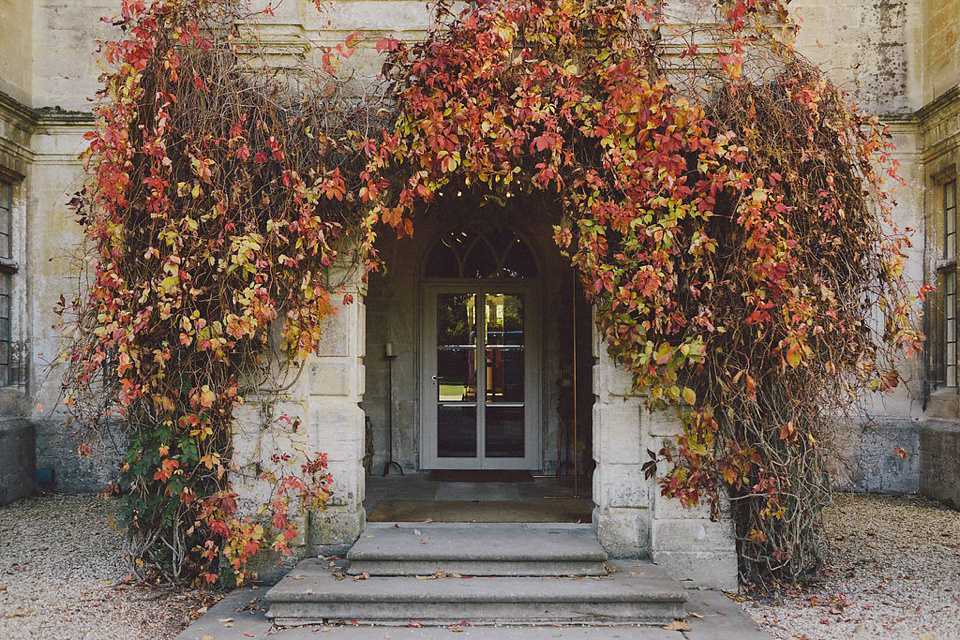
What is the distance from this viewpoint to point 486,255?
22.9 ft

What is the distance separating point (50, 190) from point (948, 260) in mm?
8856

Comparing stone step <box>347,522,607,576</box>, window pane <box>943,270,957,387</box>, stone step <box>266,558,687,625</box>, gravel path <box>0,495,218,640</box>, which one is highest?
window pane <box>943,270,957,387</box>

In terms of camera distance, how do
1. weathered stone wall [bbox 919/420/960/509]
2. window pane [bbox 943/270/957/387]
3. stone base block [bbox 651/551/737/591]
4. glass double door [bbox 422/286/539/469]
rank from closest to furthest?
stone base block [bbox 651/551/737/591] → weathered stone wall [bbox 919/420/960/509] → window pane [bbox 943/270/957/387] → glass double door [bbox 422/286/539/469]

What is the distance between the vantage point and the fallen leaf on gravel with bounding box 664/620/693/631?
11.3ft

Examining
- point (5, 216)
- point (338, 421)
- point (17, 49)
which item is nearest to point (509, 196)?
point (338, 421)

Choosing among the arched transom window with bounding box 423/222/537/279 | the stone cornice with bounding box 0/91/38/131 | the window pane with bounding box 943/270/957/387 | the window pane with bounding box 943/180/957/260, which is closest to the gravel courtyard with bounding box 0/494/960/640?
the window pane with bounding box 943/270/957/387

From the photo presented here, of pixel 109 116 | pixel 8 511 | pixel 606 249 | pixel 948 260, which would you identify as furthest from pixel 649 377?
pixel 8 511

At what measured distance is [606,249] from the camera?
3.94 meters

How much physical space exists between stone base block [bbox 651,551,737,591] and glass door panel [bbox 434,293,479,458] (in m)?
3.04

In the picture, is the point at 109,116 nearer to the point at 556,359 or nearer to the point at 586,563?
the point at 586,563

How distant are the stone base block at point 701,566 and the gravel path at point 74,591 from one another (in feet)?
9.14

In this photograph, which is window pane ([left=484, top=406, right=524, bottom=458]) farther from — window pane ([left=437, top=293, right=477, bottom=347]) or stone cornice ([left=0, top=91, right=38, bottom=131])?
stone cornice ([left=0, top=91, right=38, bottom=131])

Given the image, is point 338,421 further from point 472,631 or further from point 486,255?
point 486,255

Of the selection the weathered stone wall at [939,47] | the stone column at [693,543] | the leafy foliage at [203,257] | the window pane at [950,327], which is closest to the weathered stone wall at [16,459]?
the leafy foliage at [203,257]
